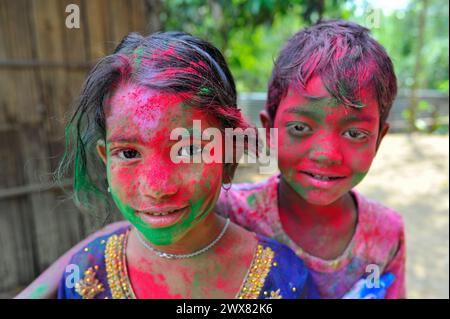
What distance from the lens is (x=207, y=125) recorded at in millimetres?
830

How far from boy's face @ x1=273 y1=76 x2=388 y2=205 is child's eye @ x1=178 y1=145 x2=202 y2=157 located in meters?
0.28

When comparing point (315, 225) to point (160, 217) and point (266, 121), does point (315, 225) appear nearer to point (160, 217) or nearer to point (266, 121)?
point (266, 121)

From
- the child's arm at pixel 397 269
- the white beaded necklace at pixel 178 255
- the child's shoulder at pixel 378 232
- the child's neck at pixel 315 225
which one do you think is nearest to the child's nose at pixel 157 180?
the white beaded necklace at pixel 178 255

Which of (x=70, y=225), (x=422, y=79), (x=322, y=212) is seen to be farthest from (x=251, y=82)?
(x=322, y=212)

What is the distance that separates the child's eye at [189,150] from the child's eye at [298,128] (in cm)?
28

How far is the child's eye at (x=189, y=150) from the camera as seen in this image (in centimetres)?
79

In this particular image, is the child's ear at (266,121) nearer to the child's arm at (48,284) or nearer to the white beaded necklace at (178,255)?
the white beaded necklace at (178,255)

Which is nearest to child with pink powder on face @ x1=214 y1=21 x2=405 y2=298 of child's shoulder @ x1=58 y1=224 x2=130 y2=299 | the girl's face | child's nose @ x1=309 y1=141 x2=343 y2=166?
child's nose @ x1=309 y1=141 x2=343 y2=166

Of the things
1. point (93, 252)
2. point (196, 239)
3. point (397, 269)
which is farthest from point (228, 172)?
point (397, 269)

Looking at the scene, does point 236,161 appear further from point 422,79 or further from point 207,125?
point 422,79

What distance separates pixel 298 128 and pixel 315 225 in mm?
371

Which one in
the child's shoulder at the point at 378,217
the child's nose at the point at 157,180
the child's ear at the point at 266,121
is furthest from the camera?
the child's shoulder at the point at 378,217

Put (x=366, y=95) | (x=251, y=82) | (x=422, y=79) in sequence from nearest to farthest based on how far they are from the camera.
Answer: (x=366, y=95)
(x=422, y=79)
(x=251, y=82)
